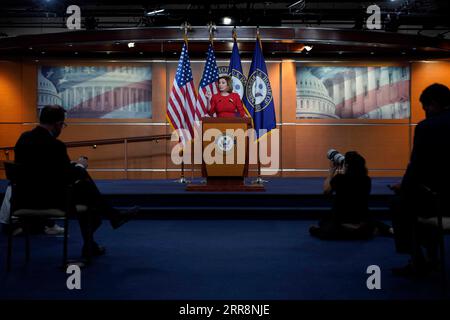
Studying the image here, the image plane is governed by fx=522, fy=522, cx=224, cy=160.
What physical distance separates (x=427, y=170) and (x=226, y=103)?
15.8 feet

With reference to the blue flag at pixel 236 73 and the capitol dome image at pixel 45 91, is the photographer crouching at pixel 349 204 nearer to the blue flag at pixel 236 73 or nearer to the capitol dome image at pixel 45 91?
the blue flag at pixel 236 73

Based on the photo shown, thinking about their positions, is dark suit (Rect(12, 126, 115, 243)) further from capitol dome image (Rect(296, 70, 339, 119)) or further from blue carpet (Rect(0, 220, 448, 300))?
capitol dome image (Rect(296, 70, 339, 119))

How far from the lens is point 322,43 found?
9.99 meters

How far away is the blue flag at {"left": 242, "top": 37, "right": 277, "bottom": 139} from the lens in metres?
8.87

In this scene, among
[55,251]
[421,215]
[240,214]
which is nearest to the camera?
[421,215]

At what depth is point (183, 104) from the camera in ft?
29.4

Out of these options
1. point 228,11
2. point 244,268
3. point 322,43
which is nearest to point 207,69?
point 322,43

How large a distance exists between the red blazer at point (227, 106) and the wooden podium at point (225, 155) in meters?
0.44

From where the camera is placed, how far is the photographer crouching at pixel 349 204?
17.1 ft

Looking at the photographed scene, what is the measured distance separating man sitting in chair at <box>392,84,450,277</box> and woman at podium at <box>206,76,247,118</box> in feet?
14.9

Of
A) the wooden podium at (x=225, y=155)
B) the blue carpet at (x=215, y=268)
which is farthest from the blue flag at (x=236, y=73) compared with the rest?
the blue carpet at (x=215, y=268)

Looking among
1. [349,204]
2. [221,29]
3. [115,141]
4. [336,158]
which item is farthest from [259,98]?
[349,204]
